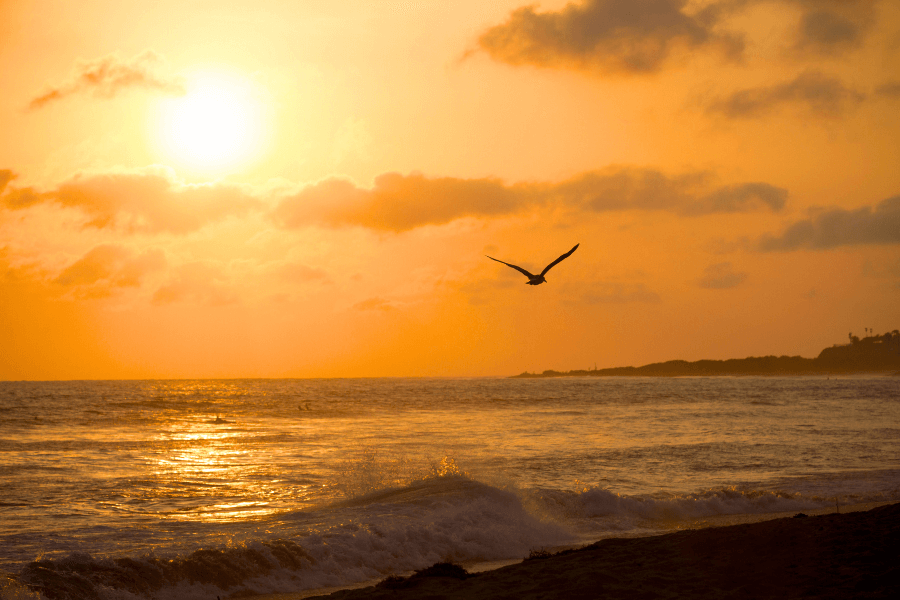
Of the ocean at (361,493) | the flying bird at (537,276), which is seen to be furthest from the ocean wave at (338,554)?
the flying bird at (537,276)

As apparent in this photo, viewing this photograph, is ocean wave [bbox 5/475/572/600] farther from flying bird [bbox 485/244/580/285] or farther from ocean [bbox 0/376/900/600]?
flying bird [bbox 485/244/580/285]

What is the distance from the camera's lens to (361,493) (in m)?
20.0

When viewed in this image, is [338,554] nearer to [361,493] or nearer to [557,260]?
[361,493]

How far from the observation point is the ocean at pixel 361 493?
508 inches

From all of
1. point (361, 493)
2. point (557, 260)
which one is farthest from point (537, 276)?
point (361, 493)

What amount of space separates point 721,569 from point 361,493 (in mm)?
11919

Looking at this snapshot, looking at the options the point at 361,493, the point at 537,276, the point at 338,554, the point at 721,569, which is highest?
the point at 537,276

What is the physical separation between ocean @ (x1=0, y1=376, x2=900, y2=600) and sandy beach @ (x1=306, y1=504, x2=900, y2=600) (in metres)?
3.09

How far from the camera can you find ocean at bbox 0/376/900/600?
508 inches

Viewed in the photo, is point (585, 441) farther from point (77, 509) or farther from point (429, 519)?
point (77, 509)

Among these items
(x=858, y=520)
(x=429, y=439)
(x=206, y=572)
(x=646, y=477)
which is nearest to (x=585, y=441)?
(x=429, y=439)

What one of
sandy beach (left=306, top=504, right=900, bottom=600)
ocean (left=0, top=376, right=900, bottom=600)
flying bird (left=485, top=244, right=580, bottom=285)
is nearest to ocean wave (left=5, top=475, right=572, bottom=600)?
ocean (left=0, top=376, right=900, bottom=600)

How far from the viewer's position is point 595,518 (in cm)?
1817

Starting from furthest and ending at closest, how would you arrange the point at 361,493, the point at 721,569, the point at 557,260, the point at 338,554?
the point at 361,493, the point at 557,260, the point at 338,554, the point at 721,569
